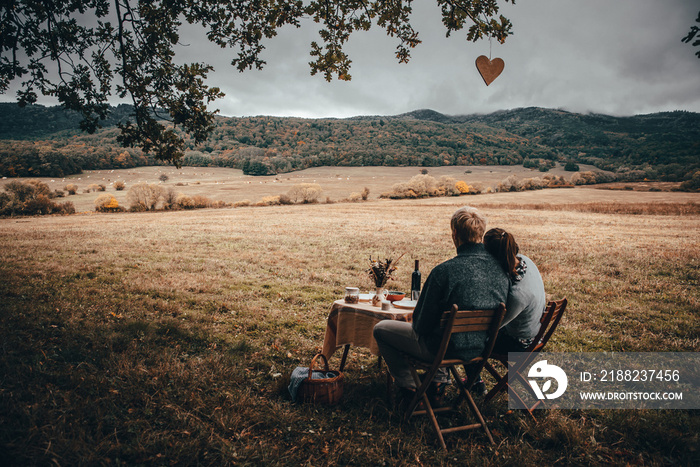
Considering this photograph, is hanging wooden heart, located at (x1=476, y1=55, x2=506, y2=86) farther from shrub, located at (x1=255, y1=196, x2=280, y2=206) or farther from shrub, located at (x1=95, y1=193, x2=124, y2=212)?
shrub, located at (x1=95, y1=193, x2=124, y2=212)

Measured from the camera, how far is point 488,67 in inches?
191

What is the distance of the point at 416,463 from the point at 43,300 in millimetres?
7979

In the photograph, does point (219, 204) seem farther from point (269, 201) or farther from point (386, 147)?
point (386, 147)

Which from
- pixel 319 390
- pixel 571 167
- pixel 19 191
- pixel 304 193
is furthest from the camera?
pixel 571 167

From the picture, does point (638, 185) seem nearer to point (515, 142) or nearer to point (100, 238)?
point (515, 142)

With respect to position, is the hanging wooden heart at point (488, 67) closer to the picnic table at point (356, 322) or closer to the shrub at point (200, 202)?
the picnic table at point (356, 322)

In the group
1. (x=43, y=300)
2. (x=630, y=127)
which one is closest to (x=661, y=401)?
(x=43, y=300)

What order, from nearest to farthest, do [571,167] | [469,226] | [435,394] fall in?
[469,226], [435,394], [571,167]

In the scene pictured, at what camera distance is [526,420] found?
12.8 feet

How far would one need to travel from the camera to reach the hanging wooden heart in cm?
478

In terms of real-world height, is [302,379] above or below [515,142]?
below

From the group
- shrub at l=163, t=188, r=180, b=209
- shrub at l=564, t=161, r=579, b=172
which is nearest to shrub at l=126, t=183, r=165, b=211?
shrub at l=163, t=188, r=180, b=209

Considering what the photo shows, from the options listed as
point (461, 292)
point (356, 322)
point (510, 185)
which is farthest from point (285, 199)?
point (461, 292)

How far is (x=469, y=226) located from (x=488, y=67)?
9.14 ft
